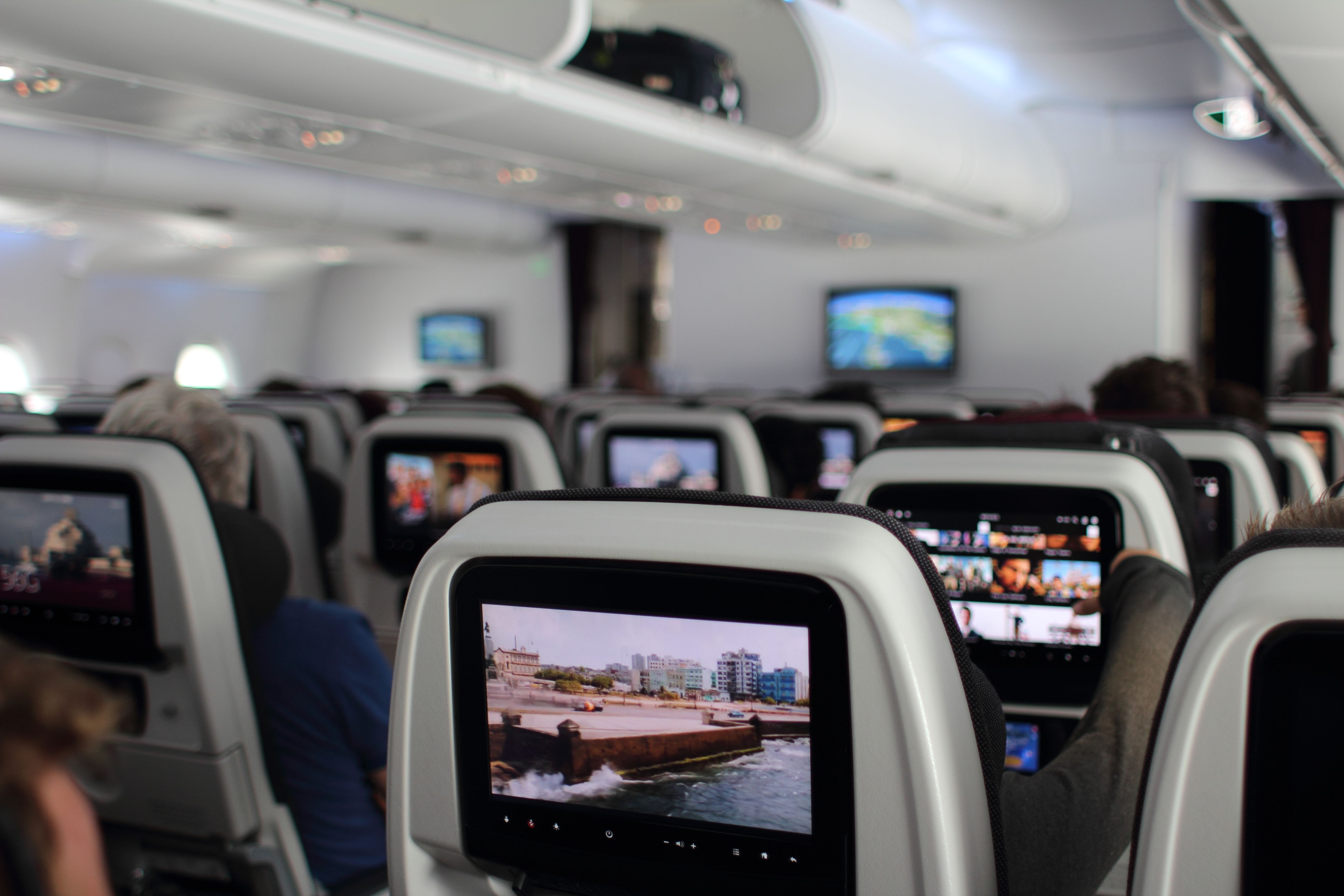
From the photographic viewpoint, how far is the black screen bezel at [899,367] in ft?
37.2

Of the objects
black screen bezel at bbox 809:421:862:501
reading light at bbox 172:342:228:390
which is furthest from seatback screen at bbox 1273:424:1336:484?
reading light at bbox 172:342:228:390

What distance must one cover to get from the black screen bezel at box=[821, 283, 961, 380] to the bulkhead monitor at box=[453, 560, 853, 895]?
1065 cm

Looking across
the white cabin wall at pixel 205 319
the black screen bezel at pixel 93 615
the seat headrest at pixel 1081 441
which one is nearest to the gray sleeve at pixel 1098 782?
the seat headrest at pixel 1081 441

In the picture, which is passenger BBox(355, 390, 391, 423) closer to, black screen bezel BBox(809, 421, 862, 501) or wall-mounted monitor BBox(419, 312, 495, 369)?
black screen bezel BBox(809, 421, 862, 501)

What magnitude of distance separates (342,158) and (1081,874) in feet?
17.6

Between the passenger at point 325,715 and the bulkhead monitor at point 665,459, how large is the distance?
176cm

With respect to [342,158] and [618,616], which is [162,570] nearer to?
[618,616]

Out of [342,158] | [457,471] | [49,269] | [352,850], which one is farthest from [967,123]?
[49,269]

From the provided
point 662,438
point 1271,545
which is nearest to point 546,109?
point 662,438

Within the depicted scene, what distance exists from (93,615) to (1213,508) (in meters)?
2.53

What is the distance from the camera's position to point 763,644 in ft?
3.40

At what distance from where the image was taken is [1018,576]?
6.84ft

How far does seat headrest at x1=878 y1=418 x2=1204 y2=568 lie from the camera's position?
197 centimetres

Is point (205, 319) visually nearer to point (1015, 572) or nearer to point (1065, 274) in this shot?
point (1065, 274)
